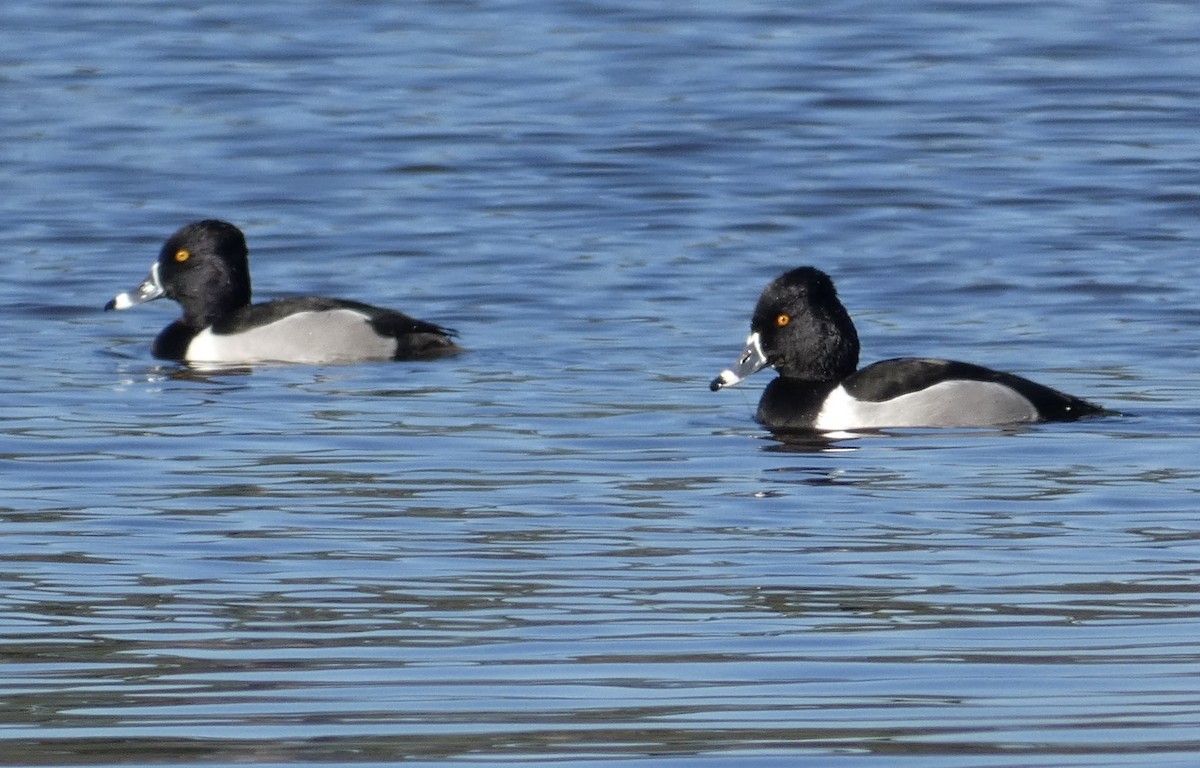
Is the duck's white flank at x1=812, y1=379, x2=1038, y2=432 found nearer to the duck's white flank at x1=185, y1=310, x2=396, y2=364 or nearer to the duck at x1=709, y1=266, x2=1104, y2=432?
the duck at x1=709, y1=266, x2=1104, y2=432

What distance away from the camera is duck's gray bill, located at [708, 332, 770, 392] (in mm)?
11695

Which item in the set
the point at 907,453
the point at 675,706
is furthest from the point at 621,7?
the point at 675,706

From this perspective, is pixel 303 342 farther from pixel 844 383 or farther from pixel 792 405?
pixel 844 383

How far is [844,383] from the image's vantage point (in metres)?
11.5

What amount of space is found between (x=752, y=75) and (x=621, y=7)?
416 cm

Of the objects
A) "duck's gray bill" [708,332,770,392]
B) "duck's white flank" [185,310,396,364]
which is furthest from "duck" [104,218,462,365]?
"duck's gray bill" [708,332,770,392]

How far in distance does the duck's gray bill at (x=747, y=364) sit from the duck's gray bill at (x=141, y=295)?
422cm

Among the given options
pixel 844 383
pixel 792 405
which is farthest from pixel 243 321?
pixel 844 383

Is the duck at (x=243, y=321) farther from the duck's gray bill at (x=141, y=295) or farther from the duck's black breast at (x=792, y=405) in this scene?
the duck's black breast at (x=792, y=405)

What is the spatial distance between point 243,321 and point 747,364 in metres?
3.47

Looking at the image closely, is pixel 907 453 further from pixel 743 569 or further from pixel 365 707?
pixel 365 707

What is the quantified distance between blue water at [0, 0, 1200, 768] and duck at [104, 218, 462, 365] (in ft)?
1.03

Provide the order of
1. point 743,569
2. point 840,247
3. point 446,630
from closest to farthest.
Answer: point 446,630
point 743,569
point 840,247

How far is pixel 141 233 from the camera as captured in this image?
1808 centimetres
